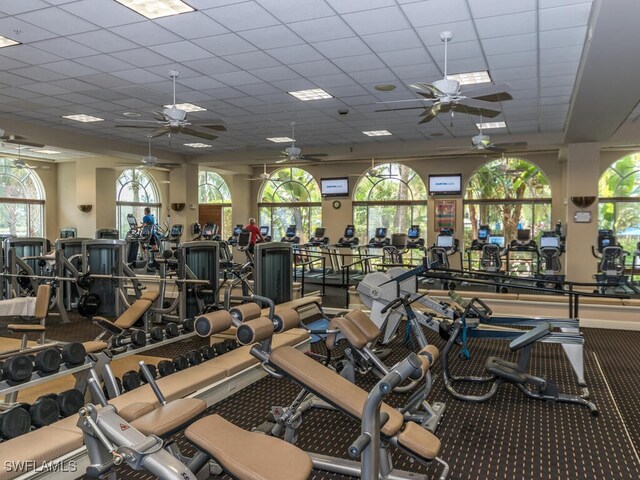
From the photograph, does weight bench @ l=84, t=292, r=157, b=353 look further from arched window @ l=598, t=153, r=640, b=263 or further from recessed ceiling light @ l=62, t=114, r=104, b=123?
arched window @ l=598, t=153, r=640, b=263

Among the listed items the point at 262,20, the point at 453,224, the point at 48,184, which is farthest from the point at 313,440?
the point at 48,184

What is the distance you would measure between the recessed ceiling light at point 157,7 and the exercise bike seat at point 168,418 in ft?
13.2

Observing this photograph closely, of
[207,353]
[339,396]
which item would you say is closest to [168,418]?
[339,396]

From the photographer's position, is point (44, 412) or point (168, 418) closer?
point (168, 418)

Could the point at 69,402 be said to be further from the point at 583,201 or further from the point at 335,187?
the point at 335,187

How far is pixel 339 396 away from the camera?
2.42 m

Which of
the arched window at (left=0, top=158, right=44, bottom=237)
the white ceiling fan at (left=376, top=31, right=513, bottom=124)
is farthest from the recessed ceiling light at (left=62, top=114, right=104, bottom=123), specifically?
the white ceiling fan at (left=376, top=31, right=513, bottom=124)

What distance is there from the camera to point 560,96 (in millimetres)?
8219

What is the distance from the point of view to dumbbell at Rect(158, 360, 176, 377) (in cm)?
399

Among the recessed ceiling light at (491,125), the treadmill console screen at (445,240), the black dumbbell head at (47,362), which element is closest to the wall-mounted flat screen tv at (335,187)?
the treadmill console screen at (445,240)

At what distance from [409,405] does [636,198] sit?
42.5ft

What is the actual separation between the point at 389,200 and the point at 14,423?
13.9m

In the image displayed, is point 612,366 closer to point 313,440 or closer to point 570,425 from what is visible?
point 570,425

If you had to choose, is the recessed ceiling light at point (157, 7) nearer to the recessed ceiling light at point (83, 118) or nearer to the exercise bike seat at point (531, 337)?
the exercise bike seat at point (531, 337)
